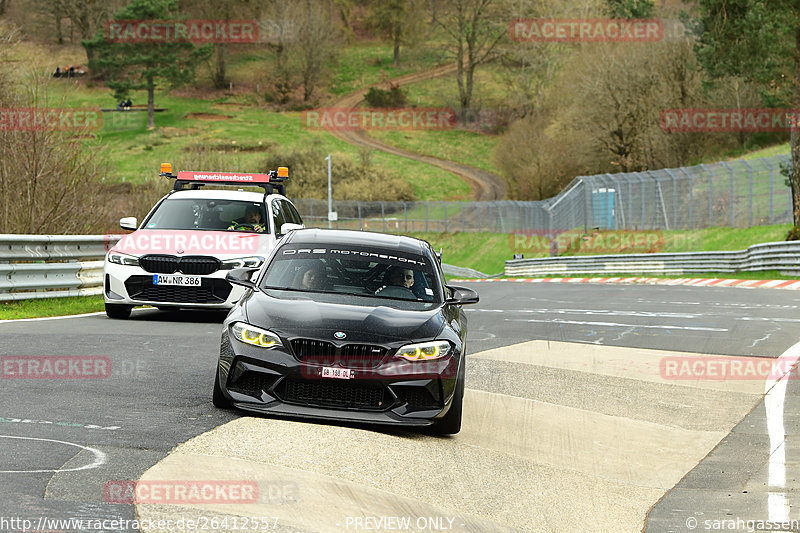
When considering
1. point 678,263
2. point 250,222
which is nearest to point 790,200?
point 678,263

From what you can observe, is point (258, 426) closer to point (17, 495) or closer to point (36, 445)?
point (36, 445)

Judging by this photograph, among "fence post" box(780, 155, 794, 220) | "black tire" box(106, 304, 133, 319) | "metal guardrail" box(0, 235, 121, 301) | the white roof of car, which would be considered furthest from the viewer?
"fence post" box(780, 155, 794, 220)

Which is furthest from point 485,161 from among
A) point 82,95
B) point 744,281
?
point 744,281

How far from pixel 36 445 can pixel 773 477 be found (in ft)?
15.7

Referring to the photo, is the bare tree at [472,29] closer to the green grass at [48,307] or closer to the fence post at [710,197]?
the fence post at [710,197]

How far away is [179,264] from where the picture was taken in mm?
14414

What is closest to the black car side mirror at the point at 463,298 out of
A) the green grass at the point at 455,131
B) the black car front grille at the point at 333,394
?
the black car front grille at the point at 333,394

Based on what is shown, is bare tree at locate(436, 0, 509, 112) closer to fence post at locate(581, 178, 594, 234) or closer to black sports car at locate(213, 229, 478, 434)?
fence post at locate(581, 178, 594, 234)

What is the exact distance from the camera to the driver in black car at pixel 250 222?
50.6ft

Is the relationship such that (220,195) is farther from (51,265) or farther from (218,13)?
(218,13)

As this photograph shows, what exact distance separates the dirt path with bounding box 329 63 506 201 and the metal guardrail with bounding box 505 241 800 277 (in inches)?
1943

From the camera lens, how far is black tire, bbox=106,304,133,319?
1486cm

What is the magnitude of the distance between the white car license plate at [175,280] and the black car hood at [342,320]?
614 cm

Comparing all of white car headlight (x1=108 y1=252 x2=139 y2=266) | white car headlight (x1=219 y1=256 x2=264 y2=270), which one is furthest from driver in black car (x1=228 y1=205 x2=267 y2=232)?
white car headlight (x1=108 y1=252 x2=139 y2=266)
